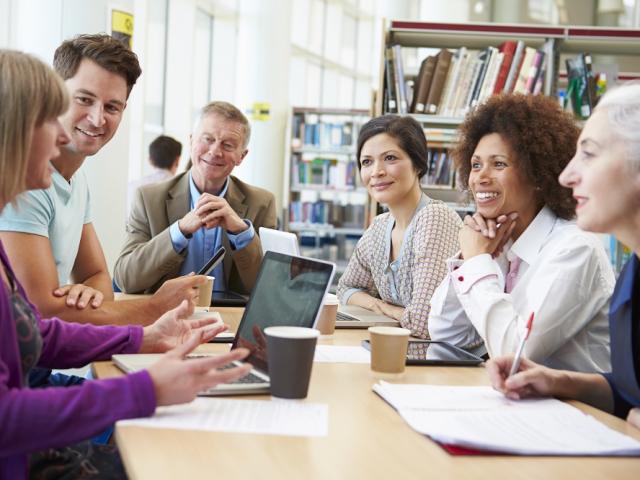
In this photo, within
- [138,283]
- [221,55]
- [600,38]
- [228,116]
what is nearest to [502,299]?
[138,283]

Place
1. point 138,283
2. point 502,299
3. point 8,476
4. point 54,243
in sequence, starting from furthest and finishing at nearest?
point 138,283 → point 54,243 → point 502,299 → point 8,476

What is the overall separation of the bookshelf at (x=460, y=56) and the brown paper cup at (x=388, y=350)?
239 cm

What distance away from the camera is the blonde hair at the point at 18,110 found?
111 cm

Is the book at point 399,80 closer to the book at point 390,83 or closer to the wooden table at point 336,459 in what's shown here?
the book at point 390,83

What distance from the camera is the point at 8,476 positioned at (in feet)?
3.57

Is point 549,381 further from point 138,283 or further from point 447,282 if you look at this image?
point 138,283

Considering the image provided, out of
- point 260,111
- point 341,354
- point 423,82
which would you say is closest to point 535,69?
point 423,82

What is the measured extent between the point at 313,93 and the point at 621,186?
9.10 m

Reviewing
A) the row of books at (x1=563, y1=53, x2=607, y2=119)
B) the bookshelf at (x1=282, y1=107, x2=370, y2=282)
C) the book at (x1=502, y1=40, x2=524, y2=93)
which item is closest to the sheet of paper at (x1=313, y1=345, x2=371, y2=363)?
the book at (x1=502, y1=40, x2=524, y2=93)

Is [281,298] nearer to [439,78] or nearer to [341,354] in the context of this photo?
[341,354]

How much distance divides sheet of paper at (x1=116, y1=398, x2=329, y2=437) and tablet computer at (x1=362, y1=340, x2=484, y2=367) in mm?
440

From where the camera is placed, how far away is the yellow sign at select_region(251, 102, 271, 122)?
25.3ft

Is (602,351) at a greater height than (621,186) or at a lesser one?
lesser

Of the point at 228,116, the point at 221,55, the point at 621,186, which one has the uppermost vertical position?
the point at 221,55
